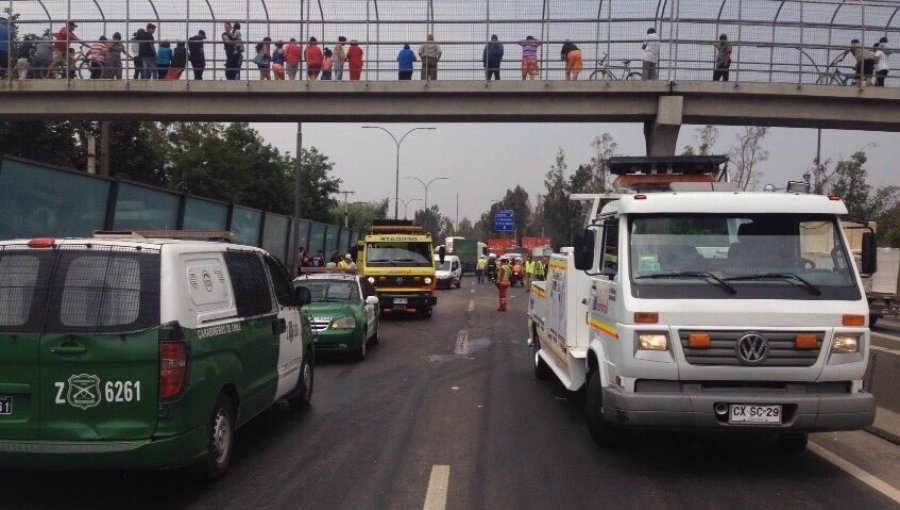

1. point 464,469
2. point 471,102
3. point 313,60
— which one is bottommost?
point 464,469

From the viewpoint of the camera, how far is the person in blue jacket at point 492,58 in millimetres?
22234

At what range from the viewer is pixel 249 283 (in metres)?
7.65

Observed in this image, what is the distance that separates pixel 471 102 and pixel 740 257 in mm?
16533

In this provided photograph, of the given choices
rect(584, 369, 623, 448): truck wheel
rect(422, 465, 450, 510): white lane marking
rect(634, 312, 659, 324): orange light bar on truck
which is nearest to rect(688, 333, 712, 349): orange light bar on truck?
rect(634, 312, 659, 324): orange light bar on truck

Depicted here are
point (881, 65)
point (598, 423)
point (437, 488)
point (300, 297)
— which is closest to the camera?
point (437, 488)

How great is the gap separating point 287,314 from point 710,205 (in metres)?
4.57

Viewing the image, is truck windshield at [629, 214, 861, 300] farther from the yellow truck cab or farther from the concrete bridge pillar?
the yellow truck cab

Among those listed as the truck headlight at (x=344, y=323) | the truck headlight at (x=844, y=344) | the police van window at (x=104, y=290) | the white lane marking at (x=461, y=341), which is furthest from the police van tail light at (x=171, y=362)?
the white lane marking at (x=461, y=341)

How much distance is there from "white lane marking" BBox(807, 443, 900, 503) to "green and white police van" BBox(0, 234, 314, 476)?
5.43m

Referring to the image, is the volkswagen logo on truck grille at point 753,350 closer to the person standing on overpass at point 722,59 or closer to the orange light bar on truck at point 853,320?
the orange light bar on truck at point 853,320

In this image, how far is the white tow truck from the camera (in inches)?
259

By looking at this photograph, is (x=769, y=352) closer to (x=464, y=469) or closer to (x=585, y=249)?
(x=585, y=249)

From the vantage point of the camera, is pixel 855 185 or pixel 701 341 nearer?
pixel 701 341

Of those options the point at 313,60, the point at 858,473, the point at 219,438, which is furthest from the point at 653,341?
the point at 313,60
